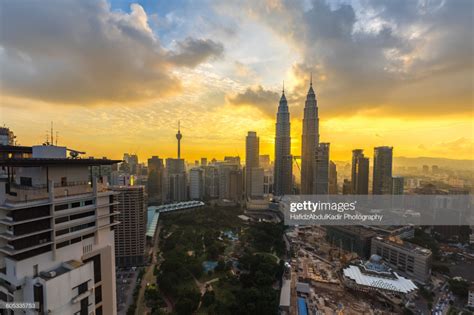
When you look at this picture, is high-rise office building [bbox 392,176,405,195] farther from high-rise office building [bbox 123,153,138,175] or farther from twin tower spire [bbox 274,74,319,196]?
high-rise office building [bbox 123,153,138,175]

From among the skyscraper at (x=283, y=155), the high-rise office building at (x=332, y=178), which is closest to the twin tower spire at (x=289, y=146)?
the skyscraper at (x=283, y=155)

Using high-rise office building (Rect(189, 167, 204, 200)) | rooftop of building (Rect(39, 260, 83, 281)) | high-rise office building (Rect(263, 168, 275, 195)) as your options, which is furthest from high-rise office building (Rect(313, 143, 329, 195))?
rooftop of building (Rect(39, 260, 83, 281))

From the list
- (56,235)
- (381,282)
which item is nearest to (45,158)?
(56,235)

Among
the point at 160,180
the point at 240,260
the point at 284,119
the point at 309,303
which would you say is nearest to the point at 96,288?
the point at 309,303

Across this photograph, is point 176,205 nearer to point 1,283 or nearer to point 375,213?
point 375,213

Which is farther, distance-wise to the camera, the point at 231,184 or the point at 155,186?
the point at 231,184

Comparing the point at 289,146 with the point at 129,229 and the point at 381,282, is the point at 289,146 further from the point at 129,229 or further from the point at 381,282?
the point at 129,229
